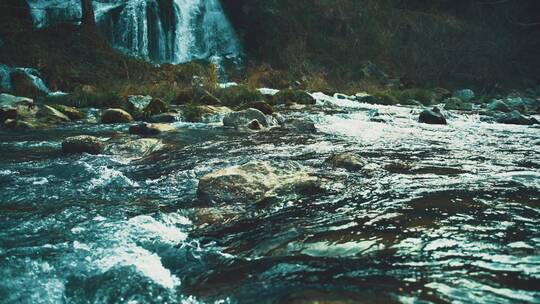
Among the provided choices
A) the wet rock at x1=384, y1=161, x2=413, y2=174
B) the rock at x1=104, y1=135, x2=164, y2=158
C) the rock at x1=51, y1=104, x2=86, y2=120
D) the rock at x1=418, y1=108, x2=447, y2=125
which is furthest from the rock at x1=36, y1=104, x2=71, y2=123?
the rock at x1=418, y1=108, x2=447, y2=125

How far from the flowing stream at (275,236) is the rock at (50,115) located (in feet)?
12.5

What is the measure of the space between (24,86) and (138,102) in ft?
15.9

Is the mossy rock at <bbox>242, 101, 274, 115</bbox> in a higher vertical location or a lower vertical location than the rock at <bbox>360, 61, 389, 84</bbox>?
higher

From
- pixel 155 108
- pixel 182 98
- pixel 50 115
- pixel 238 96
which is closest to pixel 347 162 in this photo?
pixel 155 108

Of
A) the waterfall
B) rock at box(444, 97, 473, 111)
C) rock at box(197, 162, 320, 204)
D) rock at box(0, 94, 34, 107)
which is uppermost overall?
the waterfall

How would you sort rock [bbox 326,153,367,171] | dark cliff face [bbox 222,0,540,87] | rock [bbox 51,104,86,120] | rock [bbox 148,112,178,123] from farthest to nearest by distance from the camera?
dark cliff face [bbox 222,0,540,87], rock [bbox 51,104,86,120], rock [bbox 148,112,178,123], rock [bbox 326,153,367,171]

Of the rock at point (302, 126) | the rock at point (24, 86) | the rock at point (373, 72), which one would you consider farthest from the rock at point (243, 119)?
the rock at point (373, 72)

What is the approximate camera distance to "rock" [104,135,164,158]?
5.27 meters

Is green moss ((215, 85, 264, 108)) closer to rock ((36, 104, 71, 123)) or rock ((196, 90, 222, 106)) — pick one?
rock ((196, 90, 222, 106))

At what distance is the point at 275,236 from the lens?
251 centimetres

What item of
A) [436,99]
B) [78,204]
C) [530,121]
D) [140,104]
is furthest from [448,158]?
[436,99]

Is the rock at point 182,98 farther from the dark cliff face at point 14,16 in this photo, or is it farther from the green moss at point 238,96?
the dark cliff face at point 14,16

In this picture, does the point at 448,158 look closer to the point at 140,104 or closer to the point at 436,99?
the point at 140,104

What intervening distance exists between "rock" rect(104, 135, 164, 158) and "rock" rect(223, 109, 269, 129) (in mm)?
2138
